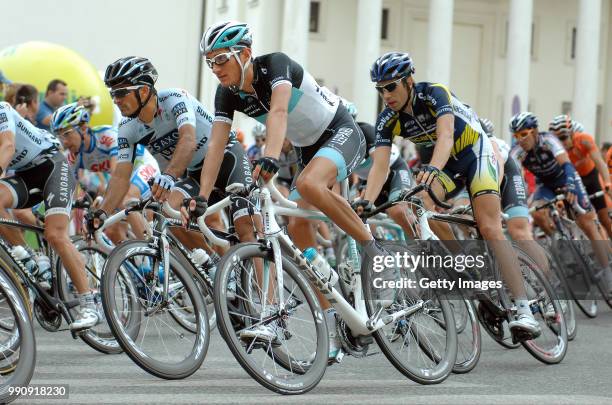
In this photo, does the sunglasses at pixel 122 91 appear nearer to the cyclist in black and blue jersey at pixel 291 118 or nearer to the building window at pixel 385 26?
the cyclist in black and blue jersey at pixel 291 118

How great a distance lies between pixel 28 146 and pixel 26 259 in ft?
2.71

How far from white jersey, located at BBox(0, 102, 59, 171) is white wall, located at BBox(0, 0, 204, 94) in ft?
159

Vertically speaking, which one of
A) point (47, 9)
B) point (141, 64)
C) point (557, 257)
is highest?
point (47, 9)

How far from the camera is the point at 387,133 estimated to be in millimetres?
8211

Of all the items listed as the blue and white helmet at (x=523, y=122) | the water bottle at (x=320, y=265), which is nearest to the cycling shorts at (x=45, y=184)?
the water bottle at (x=320, y=265)

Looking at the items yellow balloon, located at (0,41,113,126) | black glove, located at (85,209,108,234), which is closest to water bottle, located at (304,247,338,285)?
black glove, located at (85,209,108,234)

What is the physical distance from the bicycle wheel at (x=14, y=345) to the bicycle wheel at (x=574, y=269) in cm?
805

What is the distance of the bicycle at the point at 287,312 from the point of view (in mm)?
6141

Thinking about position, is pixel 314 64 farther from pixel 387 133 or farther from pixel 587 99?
pixel 387 133

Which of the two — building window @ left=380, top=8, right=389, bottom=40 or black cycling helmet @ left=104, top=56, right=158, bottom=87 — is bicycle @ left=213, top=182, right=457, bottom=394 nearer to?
black cycling helmet @ left=104, top=56, right=158, bottom=87

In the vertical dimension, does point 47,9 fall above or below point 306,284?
above

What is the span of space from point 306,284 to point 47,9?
172 feet

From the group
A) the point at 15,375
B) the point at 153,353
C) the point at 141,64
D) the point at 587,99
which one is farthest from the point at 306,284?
the point at 587,99

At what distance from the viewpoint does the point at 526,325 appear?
802cm
